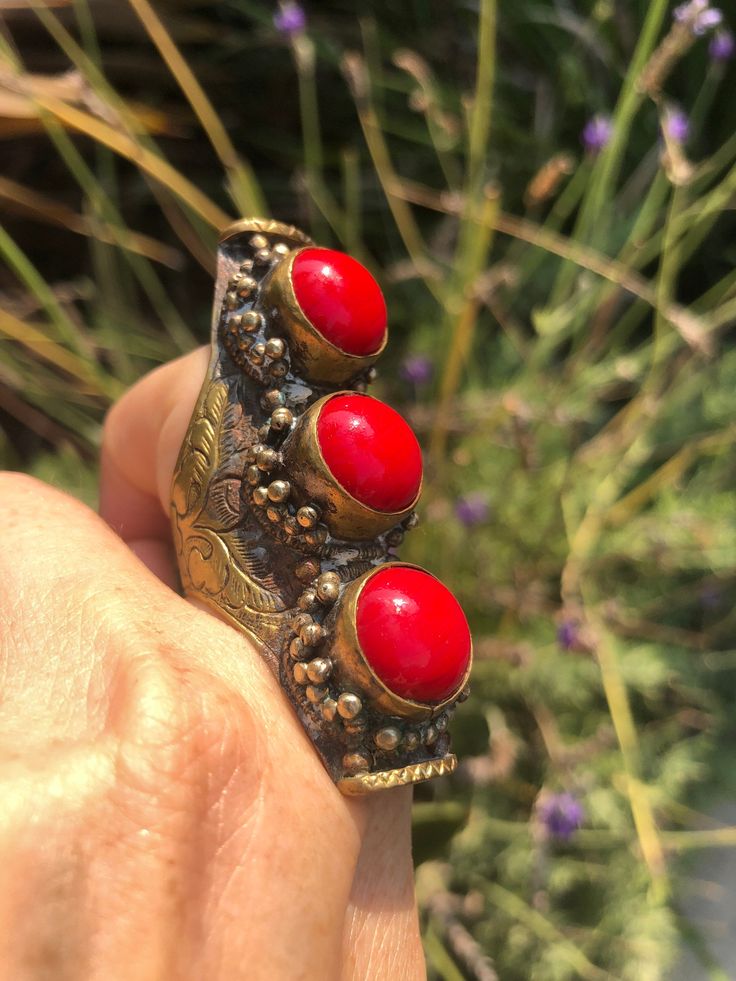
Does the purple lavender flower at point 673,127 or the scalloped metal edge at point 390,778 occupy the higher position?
the purple lavender flower at point 673,127

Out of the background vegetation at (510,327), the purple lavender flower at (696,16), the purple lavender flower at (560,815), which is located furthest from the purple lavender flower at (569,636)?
the purple lavender flower at (696,16)

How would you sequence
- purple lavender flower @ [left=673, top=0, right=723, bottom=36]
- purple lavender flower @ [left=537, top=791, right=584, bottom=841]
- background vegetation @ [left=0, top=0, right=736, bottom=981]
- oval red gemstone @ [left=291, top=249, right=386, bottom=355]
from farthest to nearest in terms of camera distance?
background vegetation @ [left=0, top=0, right=736, bottom=981] < purple lavender flower @ [left=537, top=791, right=584, bottom=841] < purple lavender flower @ [left=673, top=0, right=723, bottom=36] < oval red gemstone @ [left=291, top=249, right=386, bottom=355]

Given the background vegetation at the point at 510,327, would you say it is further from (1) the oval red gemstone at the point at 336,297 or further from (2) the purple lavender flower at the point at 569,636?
(1) the oval red gemstone at the point at 336,297

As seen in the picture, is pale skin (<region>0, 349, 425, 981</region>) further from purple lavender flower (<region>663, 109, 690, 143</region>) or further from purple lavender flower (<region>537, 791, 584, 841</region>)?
purple lavender flower (<region>663, 109, 690, 143</region>)

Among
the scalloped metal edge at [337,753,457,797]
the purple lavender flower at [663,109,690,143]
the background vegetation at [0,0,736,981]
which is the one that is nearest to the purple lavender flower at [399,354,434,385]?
the background vegetation at [0,0,736,981]

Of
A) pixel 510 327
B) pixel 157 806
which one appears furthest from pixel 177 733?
pixel 510 327

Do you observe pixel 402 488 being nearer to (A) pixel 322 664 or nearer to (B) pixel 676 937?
(A) pixel 322 664
